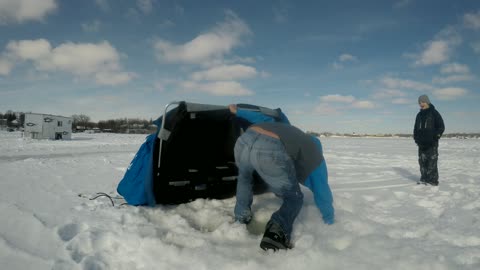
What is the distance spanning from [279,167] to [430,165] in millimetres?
4558

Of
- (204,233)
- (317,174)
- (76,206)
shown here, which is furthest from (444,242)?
(76,206)

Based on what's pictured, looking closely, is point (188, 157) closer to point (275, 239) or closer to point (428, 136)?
point (275, 239)

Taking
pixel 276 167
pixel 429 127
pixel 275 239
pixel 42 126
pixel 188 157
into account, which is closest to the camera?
pixel 275 239

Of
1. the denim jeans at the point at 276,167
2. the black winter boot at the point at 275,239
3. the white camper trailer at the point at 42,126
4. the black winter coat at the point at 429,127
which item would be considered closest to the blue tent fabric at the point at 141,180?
the denim jeans at the point at 276,167

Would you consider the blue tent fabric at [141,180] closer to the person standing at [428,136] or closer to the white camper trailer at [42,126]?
the person standing at [428,136]

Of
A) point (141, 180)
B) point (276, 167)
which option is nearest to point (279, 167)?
point (276, 167)

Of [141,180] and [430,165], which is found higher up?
[430,165]

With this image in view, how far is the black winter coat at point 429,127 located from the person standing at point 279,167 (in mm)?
3752

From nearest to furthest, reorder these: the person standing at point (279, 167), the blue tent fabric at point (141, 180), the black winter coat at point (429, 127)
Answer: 1. the person standing at point (279, 167)
2. the blue tent fabric at point (141, 180)
3. the black winter coat at point (429, 127)

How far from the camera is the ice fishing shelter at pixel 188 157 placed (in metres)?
3.87

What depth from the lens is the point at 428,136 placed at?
5.73m

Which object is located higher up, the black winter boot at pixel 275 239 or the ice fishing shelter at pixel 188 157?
the ice fishing shelter at pixel 188 157

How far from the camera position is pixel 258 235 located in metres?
3.03

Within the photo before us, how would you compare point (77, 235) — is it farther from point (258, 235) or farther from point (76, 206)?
point (258, 235)
